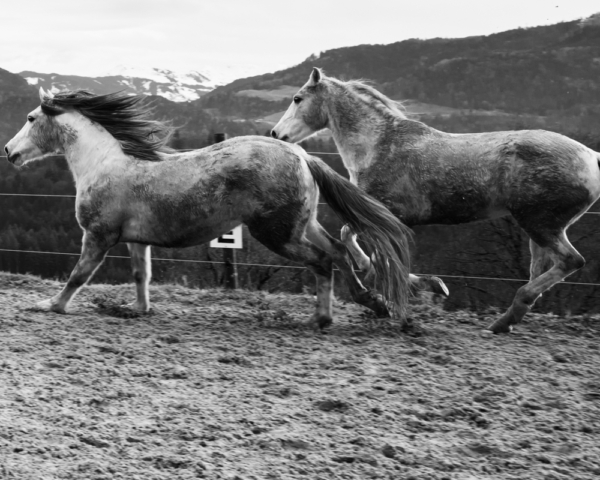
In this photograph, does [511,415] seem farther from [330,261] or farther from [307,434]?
[330,261]

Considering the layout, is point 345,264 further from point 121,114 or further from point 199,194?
point 121,114

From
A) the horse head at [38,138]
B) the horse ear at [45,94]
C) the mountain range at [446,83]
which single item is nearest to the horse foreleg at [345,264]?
the horse head at [38,138]

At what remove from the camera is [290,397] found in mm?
3666

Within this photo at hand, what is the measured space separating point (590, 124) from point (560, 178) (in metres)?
16.8

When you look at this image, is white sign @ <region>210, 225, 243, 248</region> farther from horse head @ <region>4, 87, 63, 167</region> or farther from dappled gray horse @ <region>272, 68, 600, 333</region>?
horse head @ <region>4, 87, 63, 167</region>

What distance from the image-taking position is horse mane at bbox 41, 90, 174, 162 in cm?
551

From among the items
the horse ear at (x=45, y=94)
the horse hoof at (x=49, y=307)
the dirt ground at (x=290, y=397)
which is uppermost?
the horse ear at (x=45, y=94)

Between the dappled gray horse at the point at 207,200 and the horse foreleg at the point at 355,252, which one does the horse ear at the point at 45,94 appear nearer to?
the dappled gray horse at the point at 207,200

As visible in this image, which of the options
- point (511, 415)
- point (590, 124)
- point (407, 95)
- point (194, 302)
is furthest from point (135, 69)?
point (511, 415)

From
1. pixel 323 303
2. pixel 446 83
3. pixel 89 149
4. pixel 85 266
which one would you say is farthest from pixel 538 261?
pixel 446 83

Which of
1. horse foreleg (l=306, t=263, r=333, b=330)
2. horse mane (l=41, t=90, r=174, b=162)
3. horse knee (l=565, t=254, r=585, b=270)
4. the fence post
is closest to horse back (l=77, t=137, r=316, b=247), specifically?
horse mane (l=41, t=90, r=174, b=162)

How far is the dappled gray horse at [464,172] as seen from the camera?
482 centimetres

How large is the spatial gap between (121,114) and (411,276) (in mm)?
2381

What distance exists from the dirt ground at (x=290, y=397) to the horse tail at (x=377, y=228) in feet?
1.02
